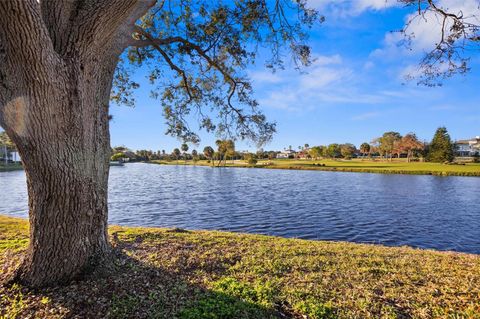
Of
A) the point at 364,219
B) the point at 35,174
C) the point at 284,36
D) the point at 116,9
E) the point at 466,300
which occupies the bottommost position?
the point at 364,219

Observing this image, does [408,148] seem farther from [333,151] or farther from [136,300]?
[136,300]

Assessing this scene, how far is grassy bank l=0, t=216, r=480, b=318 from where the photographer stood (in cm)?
300

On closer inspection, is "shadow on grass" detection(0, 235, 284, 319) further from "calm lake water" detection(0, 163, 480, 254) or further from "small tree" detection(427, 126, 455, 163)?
"small tree" detection(427, 126, 455, 163)

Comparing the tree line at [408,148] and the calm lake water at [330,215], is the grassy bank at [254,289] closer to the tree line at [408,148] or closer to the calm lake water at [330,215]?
the calm lake water at [330,215]

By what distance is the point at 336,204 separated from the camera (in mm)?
20891

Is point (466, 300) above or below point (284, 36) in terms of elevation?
below

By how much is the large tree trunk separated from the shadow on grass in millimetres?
305

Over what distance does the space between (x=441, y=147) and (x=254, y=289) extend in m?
80.5

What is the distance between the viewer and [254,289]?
3.52 m

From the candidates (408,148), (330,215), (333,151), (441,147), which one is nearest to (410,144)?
(408,148)

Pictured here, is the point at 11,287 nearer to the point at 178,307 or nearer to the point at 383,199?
the point at 178,307

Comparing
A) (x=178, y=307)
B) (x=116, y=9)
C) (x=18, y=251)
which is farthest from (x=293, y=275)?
(x=18, y=251)

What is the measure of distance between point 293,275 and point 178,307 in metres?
1.93

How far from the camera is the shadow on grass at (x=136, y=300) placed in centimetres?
292
